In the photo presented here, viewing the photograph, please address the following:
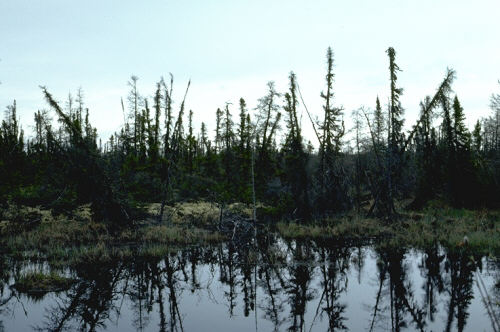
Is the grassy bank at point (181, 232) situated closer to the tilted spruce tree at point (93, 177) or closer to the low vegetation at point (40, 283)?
the tilted spruce tree at point (93, 177)

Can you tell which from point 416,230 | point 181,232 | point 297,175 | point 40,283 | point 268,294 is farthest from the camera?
point 297,175

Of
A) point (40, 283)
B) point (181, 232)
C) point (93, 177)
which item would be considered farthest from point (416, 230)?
point (40, 283)

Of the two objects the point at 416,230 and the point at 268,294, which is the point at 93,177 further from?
the point at 416,230

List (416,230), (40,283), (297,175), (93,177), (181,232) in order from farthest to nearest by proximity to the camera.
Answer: (297,175) → (416,230) → (181,232) → (93,177) → (40,283)

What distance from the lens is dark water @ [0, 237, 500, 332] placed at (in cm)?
911

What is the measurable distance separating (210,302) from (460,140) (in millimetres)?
26308

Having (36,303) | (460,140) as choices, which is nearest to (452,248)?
(36,303)

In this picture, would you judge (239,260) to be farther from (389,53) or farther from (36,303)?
(389,53)

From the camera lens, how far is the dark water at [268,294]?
9.11 metres

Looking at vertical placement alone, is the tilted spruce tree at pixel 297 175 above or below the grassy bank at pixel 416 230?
above

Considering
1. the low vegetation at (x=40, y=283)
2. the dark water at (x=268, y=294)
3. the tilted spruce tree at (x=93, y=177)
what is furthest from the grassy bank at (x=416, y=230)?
the low vegetation at (x=40, y=283)

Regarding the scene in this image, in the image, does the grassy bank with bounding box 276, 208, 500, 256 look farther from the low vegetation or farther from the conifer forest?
the low vegetation

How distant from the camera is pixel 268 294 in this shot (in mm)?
11055

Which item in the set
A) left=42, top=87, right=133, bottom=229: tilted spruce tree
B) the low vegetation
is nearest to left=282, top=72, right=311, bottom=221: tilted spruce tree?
left=42, top=87, right=133, bottom=229: tilted spruce tree
